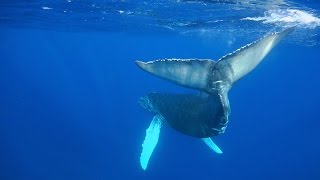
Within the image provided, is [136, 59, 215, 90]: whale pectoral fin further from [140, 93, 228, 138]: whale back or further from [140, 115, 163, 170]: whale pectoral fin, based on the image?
[140, 115, 163, 170]: whale pectoral fin

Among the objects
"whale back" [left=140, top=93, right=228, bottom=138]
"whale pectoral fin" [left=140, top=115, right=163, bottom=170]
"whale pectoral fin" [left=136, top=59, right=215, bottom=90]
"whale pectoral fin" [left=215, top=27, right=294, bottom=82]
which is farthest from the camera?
"whale pectoral fin" [left=140, top=115, right=163, bottom=170]

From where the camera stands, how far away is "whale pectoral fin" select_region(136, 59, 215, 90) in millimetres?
5500

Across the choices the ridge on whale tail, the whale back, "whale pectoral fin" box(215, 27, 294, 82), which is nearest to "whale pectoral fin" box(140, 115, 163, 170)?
the whale back

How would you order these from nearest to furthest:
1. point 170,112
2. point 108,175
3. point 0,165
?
point 170,112 < point 108,175 < point 0,165

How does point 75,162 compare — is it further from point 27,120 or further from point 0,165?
point 27,120

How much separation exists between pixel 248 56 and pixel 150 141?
3.58 metres

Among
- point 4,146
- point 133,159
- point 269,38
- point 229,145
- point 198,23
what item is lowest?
point 4,146

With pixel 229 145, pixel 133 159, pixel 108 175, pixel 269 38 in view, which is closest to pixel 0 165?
pixel 108 175

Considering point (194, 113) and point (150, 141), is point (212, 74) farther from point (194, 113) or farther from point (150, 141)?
point (150, 141)

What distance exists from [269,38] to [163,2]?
11.3 meters

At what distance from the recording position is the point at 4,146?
Result: 1844 inches

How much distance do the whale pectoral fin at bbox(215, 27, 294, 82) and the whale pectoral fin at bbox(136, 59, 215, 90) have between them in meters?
0.27

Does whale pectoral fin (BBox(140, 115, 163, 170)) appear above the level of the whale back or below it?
below

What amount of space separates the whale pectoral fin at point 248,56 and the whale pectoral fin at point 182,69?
10.8 inches
